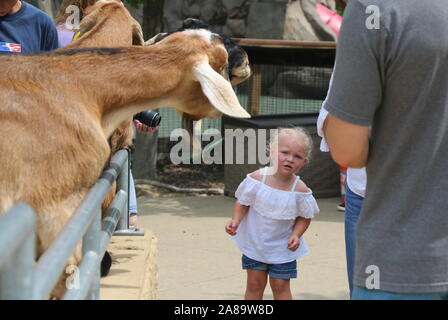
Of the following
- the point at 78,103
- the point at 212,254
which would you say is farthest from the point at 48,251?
the point at 212,254

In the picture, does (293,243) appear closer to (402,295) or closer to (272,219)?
(272,219)

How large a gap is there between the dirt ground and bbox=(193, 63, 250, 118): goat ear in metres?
7.26

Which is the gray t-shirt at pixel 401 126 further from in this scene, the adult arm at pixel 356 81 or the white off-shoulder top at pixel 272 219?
the white off-shoulder top at pixel 272 219

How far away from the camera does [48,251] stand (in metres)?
2.15

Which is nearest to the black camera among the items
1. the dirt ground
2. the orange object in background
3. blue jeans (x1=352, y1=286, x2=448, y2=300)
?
blue jeans (x1=352, y1=286, x2=448, y2=300)

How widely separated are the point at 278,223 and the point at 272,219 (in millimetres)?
43

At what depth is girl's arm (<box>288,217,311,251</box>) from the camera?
511 cm

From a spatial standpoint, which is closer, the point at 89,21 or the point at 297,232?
the point at 89,21

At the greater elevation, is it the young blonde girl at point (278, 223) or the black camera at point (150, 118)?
the black camera at point (150, 118)

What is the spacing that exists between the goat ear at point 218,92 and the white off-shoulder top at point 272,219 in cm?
167

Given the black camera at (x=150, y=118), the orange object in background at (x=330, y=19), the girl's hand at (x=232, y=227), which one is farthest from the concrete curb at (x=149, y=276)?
the orange object in background at (x=330, y=19)

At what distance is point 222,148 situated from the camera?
11.1 metres

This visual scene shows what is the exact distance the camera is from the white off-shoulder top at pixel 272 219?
16.9 feet
